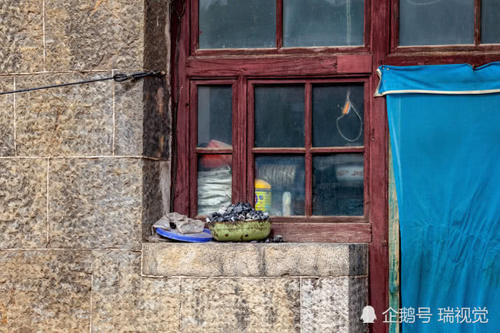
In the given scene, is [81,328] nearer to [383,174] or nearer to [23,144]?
[23,144]

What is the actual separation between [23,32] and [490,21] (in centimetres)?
284

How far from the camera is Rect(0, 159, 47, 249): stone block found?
5.04 metres

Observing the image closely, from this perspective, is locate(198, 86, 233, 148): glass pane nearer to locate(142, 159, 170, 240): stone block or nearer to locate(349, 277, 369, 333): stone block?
locate(142, 159, 170, 240): stone block

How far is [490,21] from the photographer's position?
5.02 m

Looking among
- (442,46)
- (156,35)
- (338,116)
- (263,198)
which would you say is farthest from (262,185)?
(442,46)

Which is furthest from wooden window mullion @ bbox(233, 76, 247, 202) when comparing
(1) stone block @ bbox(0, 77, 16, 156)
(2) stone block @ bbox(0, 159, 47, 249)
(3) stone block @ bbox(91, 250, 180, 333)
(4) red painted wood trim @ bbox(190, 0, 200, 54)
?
(1) stone block @ bbox(0, 77, 16, 156)

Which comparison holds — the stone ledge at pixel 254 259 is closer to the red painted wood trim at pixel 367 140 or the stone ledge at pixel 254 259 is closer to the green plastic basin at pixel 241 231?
the green plastic basin at pixel 241 231

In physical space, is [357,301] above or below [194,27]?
A: below

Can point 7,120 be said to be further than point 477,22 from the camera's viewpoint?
Yes

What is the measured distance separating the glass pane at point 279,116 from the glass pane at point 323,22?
31 centimetres

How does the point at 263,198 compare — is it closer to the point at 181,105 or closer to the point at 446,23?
the point at 181,105

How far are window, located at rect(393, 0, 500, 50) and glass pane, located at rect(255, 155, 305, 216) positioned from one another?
3.21 ft

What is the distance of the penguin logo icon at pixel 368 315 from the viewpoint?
4.92 m

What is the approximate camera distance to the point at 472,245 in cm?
482
